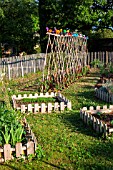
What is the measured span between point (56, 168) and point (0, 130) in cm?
136

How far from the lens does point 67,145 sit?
607 cm

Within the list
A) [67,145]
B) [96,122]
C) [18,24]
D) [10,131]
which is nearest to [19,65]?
[96,122]

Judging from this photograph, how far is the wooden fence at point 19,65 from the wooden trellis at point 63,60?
2.65 metres

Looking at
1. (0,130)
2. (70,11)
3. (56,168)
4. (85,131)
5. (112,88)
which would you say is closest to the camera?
(56,168)

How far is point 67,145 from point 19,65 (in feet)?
39.9

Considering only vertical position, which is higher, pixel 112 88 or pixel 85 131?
pixel 112 88

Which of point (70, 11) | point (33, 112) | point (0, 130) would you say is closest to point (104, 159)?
point (0, 130)

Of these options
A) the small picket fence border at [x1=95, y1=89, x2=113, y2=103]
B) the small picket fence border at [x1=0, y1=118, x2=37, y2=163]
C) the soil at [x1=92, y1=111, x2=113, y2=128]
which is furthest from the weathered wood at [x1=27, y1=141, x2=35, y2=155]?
the small picket fence border at [x1=95, y1=89, x2=113, y2=103]

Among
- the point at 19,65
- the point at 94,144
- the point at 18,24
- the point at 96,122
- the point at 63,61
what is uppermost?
the point at 18,24

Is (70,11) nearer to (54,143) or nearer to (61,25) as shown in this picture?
(61,25)

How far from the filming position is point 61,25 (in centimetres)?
2489

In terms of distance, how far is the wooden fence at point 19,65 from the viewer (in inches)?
654

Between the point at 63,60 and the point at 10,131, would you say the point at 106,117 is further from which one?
the point at 63,60

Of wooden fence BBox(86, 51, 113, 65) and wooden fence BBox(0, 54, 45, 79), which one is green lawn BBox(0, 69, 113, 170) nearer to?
wooden fence BBox(0, 54, 45, 79)
